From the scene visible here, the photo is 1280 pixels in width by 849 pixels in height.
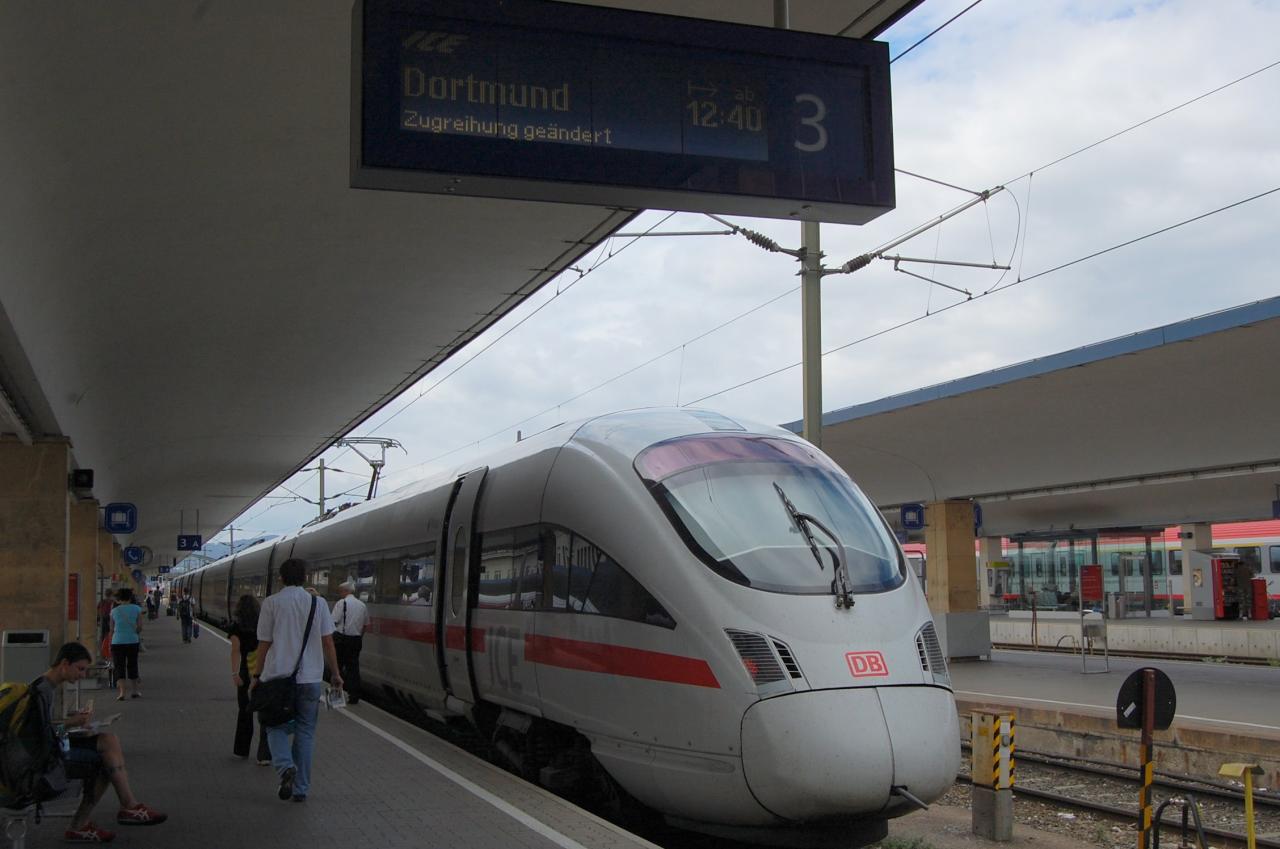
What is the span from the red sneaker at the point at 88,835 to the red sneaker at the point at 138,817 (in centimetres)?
31

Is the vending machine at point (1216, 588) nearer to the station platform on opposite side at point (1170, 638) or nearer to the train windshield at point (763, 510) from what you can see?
the station platform on opposite side at point (1170, 638)

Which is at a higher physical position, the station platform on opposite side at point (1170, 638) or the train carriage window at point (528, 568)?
the train carriage window at point (528, 568)

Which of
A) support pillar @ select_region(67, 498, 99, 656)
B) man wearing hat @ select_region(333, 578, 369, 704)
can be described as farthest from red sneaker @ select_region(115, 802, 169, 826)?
support pillar @ select_region(67, 498, 99, 656)

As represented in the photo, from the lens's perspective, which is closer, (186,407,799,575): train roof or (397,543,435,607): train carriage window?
(186,407,799,575): train roof

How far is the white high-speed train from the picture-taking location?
22.9 ft

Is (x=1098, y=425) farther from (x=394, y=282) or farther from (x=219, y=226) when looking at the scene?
(x=219, y=226)

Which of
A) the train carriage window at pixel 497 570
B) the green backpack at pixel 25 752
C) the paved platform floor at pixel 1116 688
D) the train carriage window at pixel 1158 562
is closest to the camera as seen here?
the green backpack at pixel 25 752

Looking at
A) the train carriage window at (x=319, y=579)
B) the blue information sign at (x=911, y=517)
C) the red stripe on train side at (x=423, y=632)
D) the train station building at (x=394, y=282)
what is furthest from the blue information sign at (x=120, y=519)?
the blue information sign at (x=911, y=517)

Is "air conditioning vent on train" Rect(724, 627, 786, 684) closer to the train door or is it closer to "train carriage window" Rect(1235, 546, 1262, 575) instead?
the train door

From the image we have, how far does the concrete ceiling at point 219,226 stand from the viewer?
7125 millimetres

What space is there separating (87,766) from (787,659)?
4167mm

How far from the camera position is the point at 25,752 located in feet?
21.0

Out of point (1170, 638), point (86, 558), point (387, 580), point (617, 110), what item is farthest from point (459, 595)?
point (1170, 638)

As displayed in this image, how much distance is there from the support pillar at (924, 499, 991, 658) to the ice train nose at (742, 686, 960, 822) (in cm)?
1907
